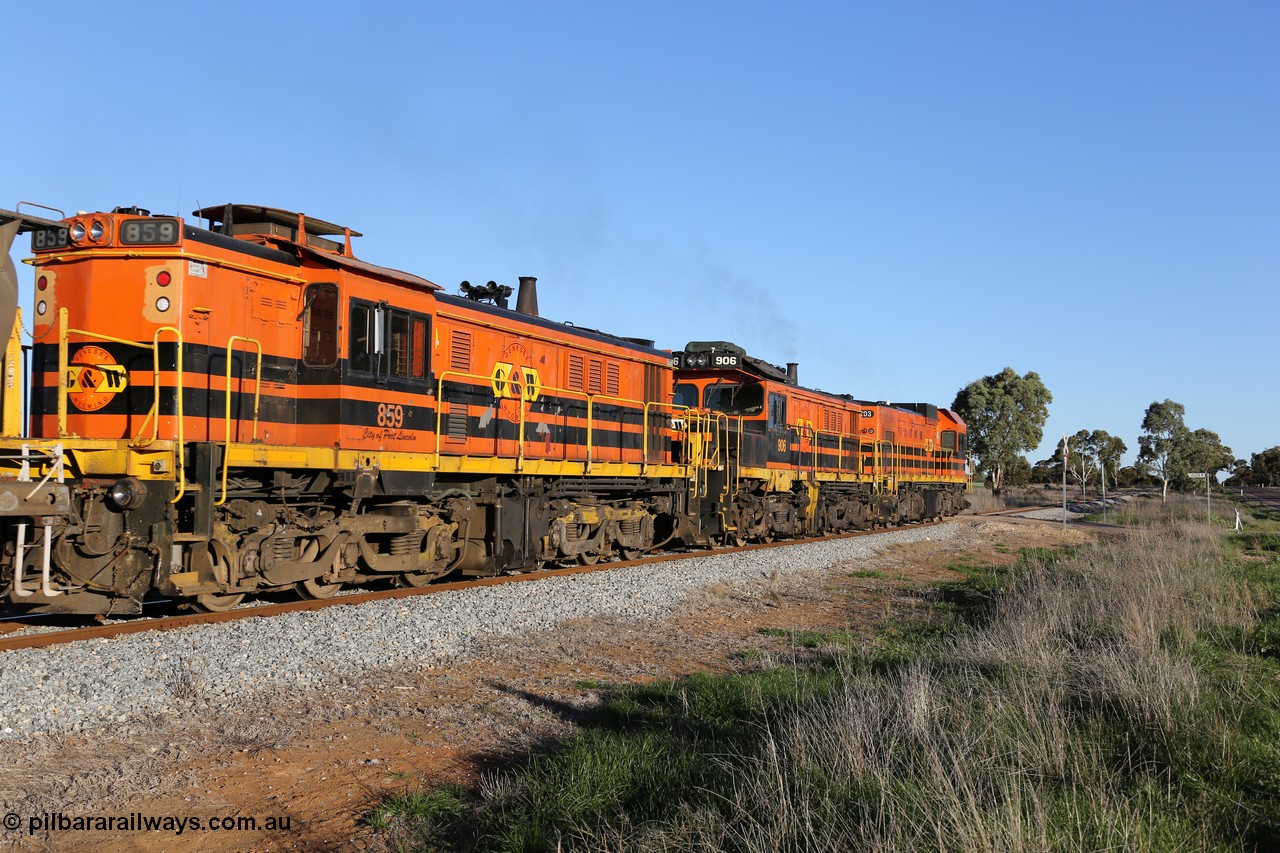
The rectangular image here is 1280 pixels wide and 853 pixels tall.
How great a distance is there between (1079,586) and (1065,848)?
1066cm

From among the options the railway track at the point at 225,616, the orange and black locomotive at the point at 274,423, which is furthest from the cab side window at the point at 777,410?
the railway track at the point at 225,616

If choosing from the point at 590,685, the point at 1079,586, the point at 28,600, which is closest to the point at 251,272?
the point at 28,600

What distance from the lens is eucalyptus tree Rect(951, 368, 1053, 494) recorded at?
71.0 meters

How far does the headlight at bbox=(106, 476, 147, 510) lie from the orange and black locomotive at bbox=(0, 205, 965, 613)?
0.06 feet

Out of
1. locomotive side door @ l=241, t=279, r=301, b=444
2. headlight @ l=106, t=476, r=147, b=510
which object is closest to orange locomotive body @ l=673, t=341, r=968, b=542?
locomotive side door @ l=241, t=279, r=301, b=444

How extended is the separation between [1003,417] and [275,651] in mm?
69520

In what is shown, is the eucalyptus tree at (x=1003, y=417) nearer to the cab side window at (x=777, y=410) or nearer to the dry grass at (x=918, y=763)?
the cab side window at (x=777, y=410)

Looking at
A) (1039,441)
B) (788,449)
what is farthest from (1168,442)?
(788,449)

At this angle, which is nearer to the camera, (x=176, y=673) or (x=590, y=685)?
(x=176, y=673)

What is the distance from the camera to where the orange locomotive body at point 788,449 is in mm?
20781

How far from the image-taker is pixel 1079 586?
13383mm

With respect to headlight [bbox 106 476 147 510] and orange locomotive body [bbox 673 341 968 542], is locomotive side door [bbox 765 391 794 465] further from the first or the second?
headlight [bbox 106 476 147 510]

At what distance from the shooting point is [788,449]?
77.4 feet

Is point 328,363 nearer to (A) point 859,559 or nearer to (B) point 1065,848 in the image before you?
→ (B) point 1065,848
